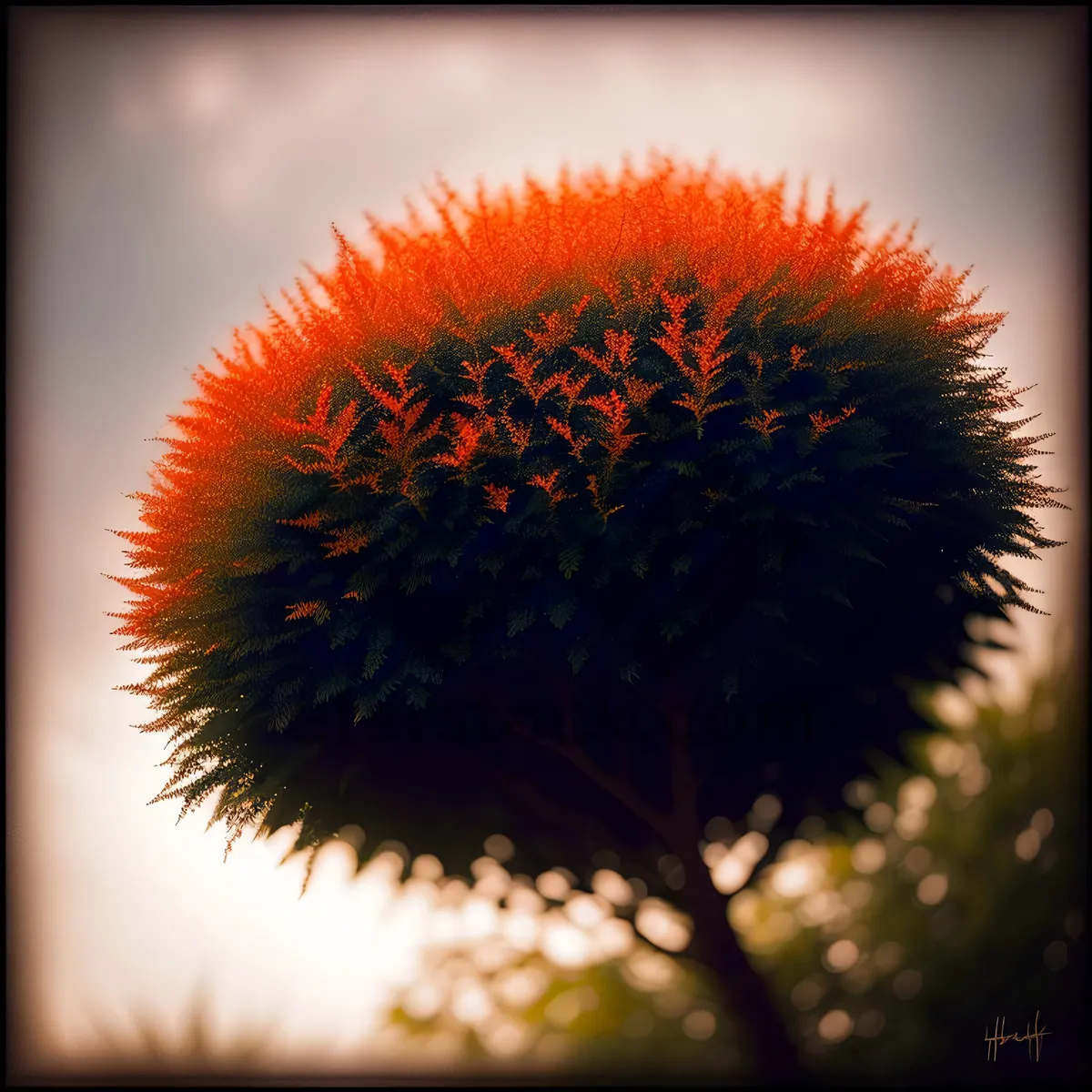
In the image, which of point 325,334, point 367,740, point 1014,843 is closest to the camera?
point 325,334

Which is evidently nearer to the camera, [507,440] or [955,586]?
[507,440]

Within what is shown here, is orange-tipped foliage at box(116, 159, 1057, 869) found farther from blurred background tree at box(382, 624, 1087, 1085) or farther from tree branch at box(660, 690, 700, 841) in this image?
blurred background tree at box(382, 624, 1087, 1085)

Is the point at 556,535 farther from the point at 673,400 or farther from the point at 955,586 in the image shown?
the point at 955,586

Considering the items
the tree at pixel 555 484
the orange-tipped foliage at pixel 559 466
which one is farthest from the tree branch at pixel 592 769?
the orange-tipped foliage at pixel 559 466

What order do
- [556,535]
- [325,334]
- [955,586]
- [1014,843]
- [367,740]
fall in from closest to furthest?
[556,535] < [325,334] < [367,740] < [955,586] < [1014,843]

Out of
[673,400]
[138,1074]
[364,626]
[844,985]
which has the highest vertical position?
[673,400]

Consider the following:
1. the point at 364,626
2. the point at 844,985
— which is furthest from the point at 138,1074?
the point at 844,985
